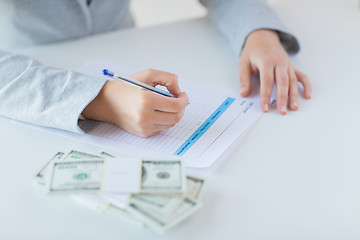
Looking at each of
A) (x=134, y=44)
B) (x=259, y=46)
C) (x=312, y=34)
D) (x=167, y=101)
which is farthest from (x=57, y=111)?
(x=312, y=34)

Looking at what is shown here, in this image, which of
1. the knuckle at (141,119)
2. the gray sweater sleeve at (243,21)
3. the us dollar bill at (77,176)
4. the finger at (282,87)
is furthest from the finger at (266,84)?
the us dollar bill at (77,176)

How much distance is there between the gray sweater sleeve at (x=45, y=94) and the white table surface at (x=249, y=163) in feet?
0.10

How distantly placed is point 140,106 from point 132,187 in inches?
7.5

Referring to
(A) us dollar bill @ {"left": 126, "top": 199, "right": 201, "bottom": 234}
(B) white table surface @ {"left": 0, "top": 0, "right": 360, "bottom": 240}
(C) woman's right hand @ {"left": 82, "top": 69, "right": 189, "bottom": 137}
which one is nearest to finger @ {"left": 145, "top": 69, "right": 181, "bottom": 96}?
(C) woman's right hand @ {"left": 82, "top": 69, "right": 189, "bottom": 137}

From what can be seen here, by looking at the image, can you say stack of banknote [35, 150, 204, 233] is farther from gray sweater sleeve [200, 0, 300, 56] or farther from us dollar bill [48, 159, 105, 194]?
gray sweater sleeve [200, 0, 300, 56]

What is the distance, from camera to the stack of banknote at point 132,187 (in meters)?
0.60

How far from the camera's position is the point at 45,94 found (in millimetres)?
812

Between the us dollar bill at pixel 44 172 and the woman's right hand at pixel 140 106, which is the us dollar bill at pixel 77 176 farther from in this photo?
the woman's right hand at pixel 140 106

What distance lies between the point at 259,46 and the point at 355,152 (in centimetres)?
36

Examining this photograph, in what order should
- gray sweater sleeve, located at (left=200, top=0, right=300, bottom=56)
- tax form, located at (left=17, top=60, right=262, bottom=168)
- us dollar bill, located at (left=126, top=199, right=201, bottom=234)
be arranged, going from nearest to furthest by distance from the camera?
us dollar bill, located at (left=126, top=199, right=201, bottom=234), tax form, located at (left=17, top=60, right=262, bottom=168), gray sweater sleeve, located at (left=200, top=0, right=300, bottom=56)

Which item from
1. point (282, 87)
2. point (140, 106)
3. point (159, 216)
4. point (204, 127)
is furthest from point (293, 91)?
point (159, 216)

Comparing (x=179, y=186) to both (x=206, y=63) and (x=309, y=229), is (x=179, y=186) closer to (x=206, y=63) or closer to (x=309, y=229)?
(x=309, y=229)

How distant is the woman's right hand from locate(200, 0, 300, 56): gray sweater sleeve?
0.30 m

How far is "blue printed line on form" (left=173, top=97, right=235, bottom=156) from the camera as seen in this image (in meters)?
0.76
